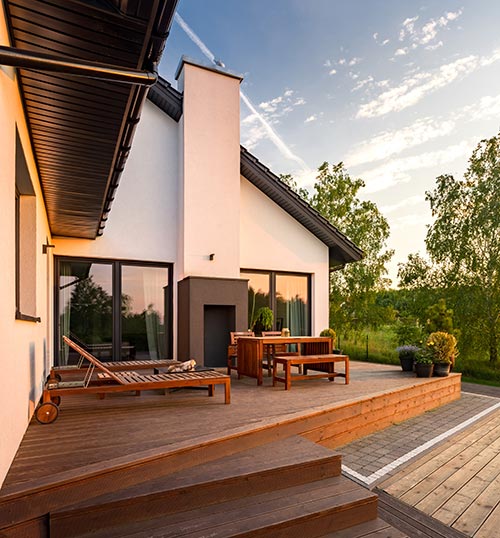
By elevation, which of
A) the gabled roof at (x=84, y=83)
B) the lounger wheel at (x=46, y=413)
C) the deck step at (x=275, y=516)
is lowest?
the deck step at (x=275, y=516)

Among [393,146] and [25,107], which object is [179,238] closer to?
[25,107]

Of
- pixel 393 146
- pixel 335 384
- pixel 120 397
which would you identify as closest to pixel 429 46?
pixel 393 146

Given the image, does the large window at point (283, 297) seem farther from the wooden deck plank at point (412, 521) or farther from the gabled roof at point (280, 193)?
the wooden deck plank at point (412, 521)

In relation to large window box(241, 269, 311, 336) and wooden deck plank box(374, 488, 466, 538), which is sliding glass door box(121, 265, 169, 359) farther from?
wooden deck plank box(374, 488, 466, 538)

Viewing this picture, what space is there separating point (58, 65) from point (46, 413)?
3885 mm

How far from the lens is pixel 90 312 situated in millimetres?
8852

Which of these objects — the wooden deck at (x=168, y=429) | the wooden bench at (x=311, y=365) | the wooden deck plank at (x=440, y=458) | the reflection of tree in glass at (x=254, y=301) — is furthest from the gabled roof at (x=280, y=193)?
the wooden deck plank at (x=440, y=458)

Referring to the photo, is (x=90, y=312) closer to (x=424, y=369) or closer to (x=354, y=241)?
(x=424, y=369)

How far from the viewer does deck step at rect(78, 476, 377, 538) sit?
8.86ft

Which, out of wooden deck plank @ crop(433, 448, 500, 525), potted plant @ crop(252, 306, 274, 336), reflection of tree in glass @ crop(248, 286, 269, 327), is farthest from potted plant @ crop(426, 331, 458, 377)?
reflection of tree in glass @ crop(248, 286, 269, 327)

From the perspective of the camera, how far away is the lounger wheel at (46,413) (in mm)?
4285

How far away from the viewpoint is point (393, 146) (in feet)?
44.4

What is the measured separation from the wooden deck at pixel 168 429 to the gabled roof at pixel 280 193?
527 centimetres

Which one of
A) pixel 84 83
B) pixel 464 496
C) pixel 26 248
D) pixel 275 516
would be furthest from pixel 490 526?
pixel 26 248
